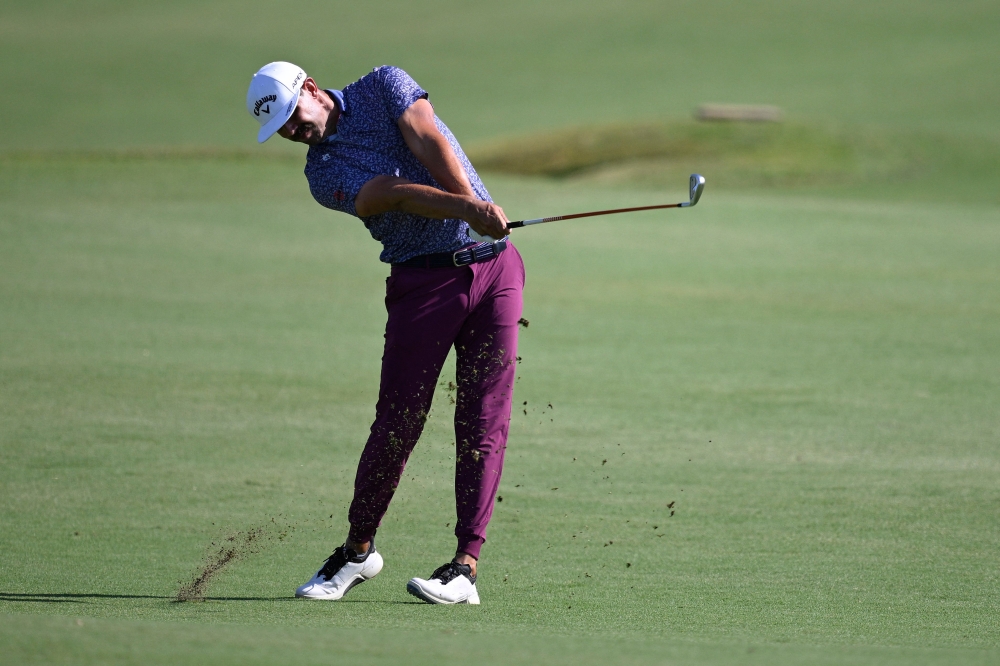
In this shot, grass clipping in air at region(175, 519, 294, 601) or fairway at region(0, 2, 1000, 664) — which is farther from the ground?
fairway at region(0, 2, 1000, 664)

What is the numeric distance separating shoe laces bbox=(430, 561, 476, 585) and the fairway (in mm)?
139

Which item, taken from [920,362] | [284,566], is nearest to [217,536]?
[284,566]

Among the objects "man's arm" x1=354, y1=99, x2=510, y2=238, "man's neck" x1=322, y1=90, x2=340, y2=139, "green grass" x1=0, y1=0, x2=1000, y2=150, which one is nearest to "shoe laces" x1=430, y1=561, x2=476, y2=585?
"man's arm" x1=354, y1=99, x2=510, y2=238

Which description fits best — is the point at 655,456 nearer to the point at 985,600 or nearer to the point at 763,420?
the point at 763,420

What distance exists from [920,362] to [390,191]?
6.52 m

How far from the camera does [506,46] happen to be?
42.2m

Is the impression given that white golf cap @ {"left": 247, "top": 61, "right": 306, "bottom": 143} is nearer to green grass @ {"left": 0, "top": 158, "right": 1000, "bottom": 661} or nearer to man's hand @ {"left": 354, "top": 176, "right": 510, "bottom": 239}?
man's hand @ {"left": 354, "top": 176, "right": 510, "bottom": 239}

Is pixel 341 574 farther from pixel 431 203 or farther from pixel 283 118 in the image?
pixel 283 118

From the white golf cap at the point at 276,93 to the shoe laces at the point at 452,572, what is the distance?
163cm

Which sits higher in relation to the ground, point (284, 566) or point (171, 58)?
point (171, 58)

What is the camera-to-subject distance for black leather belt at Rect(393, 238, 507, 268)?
15.6ft

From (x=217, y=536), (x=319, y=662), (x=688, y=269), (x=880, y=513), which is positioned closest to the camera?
(x=319, y=662)

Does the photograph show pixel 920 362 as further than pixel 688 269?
No

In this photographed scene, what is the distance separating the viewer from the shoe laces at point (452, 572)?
471cm
